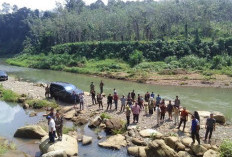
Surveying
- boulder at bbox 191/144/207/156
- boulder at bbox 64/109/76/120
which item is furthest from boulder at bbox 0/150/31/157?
boulder at bbox 191/144/207/156

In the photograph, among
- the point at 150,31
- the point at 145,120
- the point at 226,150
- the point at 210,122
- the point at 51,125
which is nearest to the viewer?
the point at 226,150

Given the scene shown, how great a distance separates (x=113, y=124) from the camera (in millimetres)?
20312

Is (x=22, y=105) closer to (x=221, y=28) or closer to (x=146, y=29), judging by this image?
(x=146, y=29)

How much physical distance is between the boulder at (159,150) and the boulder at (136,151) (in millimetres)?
473

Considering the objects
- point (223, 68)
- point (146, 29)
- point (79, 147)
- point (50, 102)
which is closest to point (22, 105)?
point (50, 102)

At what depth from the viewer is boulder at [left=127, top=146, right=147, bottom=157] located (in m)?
16.3

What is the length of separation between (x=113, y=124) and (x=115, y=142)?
2.48 meters

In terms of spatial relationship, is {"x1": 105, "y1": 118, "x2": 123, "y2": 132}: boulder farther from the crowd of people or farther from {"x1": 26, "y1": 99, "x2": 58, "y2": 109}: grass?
{"x1": 26, "y1": 99, "x2": 58, "y2": 109}: grass

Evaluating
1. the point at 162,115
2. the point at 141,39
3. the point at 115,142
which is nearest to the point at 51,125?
the point at 115,142

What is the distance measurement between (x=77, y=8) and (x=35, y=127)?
368ft

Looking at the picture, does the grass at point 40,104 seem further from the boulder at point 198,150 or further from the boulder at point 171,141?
the boulder at point 198,150

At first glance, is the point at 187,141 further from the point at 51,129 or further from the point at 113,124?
the point at 51,129

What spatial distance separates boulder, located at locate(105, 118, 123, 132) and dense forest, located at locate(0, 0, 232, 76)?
32.3 m

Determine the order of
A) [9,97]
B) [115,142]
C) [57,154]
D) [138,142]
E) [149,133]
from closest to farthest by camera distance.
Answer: [57,154] → [138,142] → [115,142] → [149,133] → [9,97]
